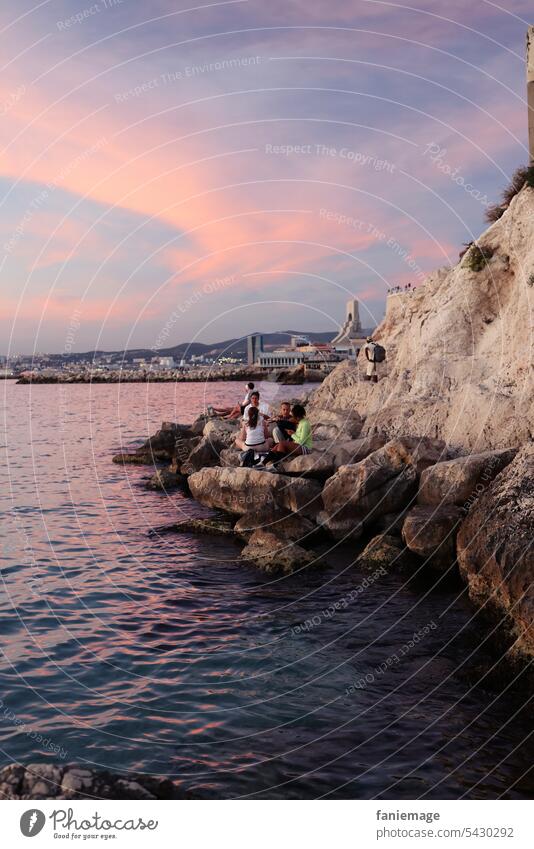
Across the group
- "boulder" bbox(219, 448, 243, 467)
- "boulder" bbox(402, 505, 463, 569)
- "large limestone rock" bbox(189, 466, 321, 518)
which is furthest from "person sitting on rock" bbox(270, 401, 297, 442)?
"boulder" bbox(402, 505, 463, 569)

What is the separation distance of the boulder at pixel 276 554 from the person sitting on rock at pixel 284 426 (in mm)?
5059

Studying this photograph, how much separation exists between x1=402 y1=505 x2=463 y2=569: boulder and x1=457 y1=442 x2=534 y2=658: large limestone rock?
45.0 inches

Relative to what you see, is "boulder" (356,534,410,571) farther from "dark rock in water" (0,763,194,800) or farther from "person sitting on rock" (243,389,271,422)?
"dark rock in water" (0,763,194,800)

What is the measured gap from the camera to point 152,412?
227ft

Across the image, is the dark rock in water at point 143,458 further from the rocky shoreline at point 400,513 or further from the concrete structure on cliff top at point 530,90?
the concrete structure on cliff top at point 530,90

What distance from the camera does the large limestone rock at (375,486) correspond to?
16016 mm

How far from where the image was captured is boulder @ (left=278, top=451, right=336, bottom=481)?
18.0 m

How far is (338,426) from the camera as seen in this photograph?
23.4m

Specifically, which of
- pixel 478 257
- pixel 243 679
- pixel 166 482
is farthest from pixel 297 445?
pixel 243 679

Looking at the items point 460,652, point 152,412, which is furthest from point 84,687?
point 152,412

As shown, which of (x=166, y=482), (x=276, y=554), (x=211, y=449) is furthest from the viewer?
(x=166, y=482)

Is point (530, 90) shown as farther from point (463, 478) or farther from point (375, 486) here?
point (463, 478)

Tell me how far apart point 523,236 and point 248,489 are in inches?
438

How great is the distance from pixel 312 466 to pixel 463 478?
15.2 feet
